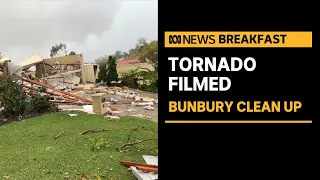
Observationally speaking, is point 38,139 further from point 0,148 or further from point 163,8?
point 163,8

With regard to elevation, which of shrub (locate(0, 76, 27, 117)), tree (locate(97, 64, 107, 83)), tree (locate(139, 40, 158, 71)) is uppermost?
tree (locate(139, 40, 158, 71))

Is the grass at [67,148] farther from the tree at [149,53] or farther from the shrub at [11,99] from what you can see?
the tree at [149,53]

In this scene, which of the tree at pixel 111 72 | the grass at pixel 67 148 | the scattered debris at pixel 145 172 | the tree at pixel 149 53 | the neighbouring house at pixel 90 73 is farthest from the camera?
the neighbouring house at pixel 90 73

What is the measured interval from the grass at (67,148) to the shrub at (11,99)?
2.67ft

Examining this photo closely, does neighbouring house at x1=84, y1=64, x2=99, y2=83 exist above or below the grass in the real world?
above

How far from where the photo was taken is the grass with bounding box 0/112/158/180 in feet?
12.7

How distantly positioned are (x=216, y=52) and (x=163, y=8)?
44 centimetres

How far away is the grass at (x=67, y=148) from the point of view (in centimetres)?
386

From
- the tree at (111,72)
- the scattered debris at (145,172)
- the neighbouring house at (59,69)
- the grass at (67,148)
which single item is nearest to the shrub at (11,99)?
the grass at (67,148)

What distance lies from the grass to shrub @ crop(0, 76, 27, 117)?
0.81m

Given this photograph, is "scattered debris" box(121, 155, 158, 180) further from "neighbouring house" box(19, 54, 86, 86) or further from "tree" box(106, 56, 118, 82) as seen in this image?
"neighbouring house" box(19, 54, 86, 86)

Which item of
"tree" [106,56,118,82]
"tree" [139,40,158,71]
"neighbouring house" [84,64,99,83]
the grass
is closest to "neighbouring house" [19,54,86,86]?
"neighbouring house" [84,64,99,83]

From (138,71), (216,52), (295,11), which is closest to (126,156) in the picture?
(216,52)

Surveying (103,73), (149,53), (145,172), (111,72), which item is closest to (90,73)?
(103,73)
